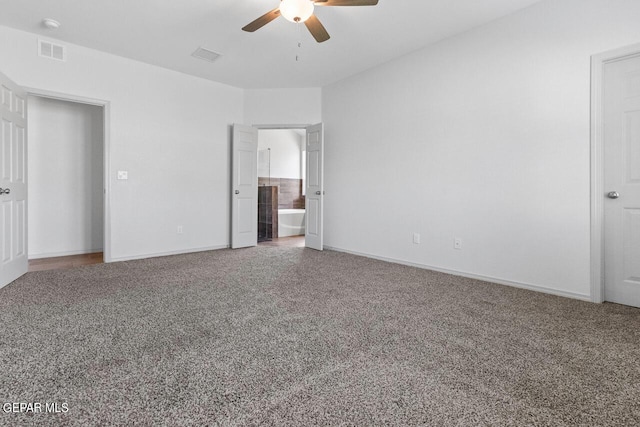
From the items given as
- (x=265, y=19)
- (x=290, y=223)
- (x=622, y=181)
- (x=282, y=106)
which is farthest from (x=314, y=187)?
(x=622, y=181)

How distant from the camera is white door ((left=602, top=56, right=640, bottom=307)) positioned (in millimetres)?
2469

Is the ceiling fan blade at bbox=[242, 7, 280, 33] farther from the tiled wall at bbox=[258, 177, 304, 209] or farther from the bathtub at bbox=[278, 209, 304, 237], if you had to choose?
the tiled wall at bbox=[258, 177, 304, 209]

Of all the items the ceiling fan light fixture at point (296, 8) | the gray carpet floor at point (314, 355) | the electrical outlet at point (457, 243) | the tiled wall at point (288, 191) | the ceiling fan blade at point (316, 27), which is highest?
the ceiling fan blade at point (316, 27)

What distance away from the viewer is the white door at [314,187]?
16.4 feet

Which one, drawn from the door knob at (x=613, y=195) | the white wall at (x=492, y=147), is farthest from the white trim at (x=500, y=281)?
the door knob at (x=613, y=195)

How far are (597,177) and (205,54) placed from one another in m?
4.20

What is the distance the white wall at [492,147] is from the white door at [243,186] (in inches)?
67.4

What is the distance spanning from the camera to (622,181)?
2525mm

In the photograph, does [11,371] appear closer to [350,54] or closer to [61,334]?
[61,334]

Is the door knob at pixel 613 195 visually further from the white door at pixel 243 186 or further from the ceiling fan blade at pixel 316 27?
the white door at pixel 243 186

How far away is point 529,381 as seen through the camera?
144 cm

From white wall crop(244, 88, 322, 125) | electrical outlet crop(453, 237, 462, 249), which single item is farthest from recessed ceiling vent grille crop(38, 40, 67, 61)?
electrical outlet crop(453, 237, 462, 249)

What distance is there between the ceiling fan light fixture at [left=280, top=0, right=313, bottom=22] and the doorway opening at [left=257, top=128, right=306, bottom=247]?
3916 millimetres

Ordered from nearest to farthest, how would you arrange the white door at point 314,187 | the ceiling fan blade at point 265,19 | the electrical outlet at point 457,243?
the ceiling fan blade at point 265,19 < the electrical outlet at point 457,243 < the white door at point 314,187
